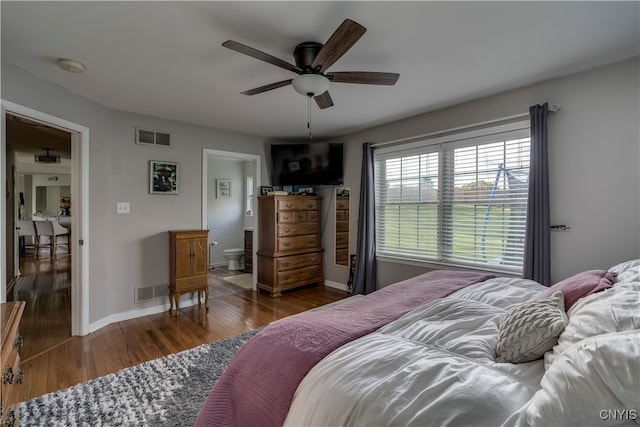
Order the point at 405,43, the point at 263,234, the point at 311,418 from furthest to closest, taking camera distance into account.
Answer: the point at 263,234
the point at 405,43
the point at 311,418

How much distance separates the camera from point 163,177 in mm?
3689

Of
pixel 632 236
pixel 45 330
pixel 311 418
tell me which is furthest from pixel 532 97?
pixel 45 330

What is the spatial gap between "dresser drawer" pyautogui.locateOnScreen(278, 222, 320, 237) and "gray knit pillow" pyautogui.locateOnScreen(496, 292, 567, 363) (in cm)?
344

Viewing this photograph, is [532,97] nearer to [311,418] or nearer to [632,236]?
[632,236]

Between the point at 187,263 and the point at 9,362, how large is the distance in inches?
98.0

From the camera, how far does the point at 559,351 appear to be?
3.18ft

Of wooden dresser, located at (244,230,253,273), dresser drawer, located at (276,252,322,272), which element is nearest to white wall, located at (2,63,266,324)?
dresser drawer, located at (276,252,322,272)

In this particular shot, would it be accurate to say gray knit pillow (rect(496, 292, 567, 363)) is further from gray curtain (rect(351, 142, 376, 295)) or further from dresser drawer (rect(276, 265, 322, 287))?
dresser drawer (rect(276, 265, 322, 287))

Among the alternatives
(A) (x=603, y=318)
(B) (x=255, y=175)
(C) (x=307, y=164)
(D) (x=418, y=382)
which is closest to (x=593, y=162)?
(A) (x=603, y=318)

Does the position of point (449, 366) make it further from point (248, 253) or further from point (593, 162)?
point (248, 253)

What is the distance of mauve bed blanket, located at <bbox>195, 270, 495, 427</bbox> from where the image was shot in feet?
3.53

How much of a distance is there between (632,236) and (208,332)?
148 inches

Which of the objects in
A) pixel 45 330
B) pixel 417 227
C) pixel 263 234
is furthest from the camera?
pixel 263 234

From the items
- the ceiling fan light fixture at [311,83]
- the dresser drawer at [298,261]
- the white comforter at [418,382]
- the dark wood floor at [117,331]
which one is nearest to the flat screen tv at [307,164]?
the dresser drawer at [298,261]
